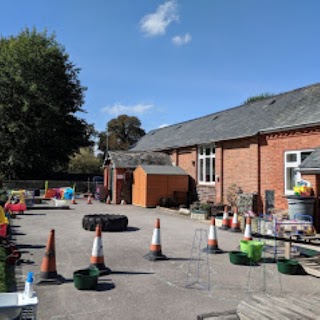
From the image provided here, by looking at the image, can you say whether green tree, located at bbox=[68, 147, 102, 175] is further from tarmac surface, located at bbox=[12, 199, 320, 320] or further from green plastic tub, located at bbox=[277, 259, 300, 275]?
green plastic tub, located at bbox=[277, 259, 300, 275]

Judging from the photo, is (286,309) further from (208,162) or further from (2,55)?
(2,55)

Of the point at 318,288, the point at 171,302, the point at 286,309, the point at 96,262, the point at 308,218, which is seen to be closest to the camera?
the point at 286,309

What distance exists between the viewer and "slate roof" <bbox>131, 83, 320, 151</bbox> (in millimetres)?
16547

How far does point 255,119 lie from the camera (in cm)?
2064

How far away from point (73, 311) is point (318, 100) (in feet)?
49.3

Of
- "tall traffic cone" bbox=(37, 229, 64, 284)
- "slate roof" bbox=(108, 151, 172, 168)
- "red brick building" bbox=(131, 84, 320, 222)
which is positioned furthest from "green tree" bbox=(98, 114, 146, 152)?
"tall traffic cone" bbox=(37, 229, 64, 284)

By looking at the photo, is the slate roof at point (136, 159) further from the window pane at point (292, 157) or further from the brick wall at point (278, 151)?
the window pane at point (292, 157)

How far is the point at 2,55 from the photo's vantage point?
38938mm

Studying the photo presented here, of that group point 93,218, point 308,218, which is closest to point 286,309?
point 308,218

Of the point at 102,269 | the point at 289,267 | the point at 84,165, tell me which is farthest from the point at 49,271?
the point at 84,165

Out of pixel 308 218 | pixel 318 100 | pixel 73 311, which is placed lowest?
pixel 73 311

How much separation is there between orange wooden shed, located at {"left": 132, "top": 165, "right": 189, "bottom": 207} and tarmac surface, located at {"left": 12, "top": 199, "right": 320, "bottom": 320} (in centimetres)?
1031

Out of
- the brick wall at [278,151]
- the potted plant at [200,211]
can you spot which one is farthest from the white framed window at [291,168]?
the potted plant at [200,211]

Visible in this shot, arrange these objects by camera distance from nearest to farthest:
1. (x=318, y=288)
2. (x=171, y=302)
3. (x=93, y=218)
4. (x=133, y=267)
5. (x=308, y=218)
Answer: (x=171, y=302) < (x=318, y=288) < (x=133, y=267) < (x=308, y=218) < (x=93, y=218)
